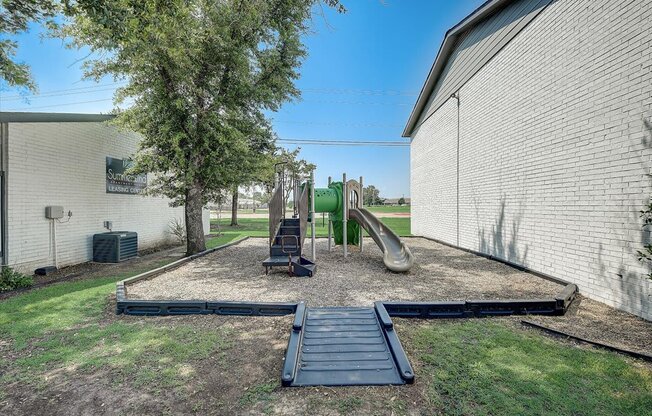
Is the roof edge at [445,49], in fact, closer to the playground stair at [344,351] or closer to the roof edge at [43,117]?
the playground stair at [344,351]

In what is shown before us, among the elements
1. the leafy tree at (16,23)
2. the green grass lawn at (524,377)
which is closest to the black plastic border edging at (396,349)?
the green grass lawn at (524,377)

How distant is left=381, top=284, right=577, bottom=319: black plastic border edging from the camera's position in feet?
14.4

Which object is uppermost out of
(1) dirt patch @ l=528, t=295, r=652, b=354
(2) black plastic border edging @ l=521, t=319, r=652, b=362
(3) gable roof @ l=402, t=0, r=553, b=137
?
(3) gable roof @ l=402, t=0, r=553, b=137

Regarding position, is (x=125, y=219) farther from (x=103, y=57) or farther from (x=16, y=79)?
(x=16, y=79)

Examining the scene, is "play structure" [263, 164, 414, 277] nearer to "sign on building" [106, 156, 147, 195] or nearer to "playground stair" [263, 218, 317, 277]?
"playground stair" [263, 218, 317, 277]

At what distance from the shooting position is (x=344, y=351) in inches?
129

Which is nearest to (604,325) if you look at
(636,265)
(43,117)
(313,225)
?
(636,265)

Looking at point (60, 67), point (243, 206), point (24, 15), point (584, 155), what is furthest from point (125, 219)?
point (243, 206)

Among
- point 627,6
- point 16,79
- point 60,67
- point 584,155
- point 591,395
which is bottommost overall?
point 591,395

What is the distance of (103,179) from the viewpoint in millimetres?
9438

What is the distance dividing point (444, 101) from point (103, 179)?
1236 cm

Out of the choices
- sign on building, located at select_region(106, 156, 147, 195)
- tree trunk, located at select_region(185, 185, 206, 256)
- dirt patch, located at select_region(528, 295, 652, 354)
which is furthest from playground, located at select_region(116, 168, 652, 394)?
sign on building, located at select_region(106, 156, 147, 195)

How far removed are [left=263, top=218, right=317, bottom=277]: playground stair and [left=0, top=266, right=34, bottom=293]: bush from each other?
4.74 metres

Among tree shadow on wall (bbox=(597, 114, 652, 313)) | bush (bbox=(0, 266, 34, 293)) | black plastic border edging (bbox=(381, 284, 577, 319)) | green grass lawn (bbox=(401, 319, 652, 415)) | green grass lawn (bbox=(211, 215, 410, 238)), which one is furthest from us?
green grass lawn (bbox=(211, 215, 410, 238))
